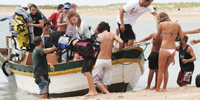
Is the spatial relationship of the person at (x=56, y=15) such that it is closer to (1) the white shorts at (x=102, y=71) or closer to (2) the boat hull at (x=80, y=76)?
(2) the boat hull at (x=80, y=76)

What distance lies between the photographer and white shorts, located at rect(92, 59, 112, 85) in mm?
7378

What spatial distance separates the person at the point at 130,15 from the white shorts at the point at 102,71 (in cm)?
126

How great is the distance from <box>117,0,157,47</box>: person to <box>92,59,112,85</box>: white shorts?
126cm

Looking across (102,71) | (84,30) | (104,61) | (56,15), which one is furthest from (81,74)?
(56,15)

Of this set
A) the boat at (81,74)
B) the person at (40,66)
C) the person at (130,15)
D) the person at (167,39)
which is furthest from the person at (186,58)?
the person at (40,66)

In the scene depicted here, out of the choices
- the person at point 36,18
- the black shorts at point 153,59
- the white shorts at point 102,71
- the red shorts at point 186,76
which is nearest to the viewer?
the white shorts at point 102,71

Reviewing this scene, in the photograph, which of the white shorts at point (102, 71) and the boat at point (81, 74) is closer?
the white shorts at point (102, 71)

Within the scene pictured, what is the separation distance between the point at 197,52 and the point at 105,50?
441 inches

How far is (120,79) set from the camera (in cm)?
846

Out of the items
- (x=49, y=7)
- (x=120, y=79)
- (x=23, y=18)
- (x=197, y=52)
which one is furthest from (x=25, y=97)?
(x=49, y=7)

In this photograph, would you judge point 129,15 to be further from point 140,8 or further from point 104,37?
point 104,37

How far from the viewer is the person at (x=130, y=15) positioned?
8.20 meters

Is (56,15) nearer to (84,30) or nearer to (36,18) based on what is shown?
(36,18)

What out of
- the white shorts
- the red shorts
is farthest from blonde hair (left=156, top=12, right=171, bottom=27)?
the red shorts
